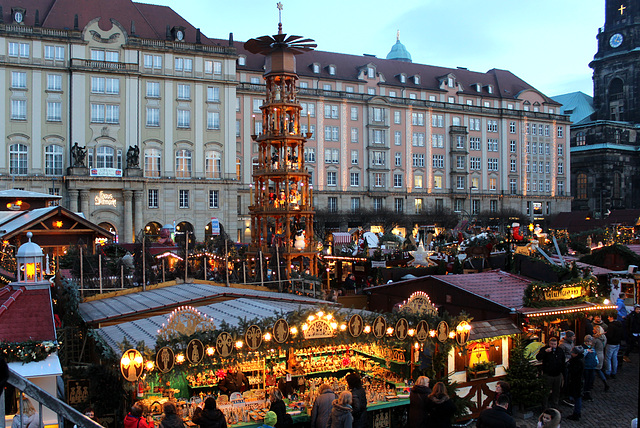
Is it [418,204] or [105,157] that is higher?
[105,157]

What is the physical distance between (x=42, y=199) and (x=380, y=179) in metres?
44.0

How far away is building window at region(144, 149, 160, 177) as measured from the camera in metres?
53.2

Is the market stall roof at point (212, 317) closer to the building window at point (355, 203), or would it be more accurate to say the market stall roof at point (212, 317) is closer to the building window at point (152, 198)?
the building window at point (152, 198)

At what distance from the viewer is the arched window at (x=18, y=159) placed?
49.0 meters

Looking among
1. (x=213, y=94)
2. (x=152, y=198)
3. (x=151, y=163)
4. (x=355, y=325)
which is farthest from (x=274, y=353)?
(x=213, y=94)

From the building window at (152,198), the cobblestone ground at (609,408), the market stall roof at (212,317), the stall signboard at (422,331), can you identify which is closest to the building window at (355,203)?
the building window at (152,198)

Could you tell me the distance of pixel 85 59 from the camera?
50.5 m

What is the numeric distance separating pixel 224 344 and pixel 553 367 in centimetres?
748

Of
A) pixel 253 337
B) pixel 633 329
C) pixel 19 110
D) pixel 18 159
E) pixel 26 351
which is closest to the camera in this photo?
pixel 26 351

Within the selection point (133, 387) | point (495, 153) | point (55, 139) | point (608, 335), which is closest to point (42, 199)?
point (55, 139)

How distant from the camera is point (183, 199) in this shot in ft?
178

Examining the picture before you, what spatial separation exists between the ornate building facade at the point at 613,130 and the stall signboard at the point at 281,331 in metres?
82.4

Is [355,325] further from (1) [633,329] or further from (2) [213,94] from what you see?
(2) [213,94]

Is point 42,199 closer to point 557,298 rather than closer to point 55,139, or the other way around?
point 55,139
